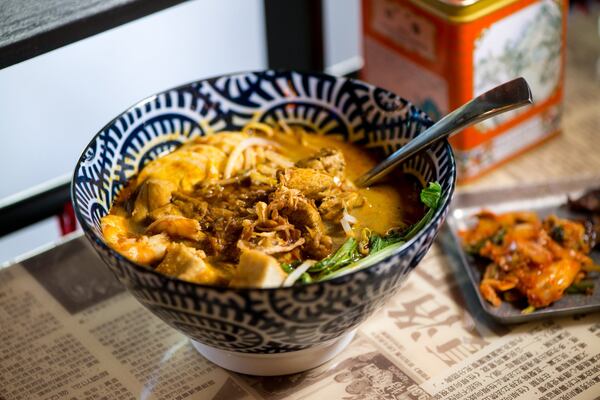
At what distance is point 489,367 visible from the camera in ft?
4.51

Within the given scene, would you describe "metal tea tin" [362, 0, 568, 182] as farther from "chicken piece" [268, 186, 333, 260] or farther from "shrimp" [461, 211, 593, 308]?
"chicken piece" [268, 186, 333, 260]

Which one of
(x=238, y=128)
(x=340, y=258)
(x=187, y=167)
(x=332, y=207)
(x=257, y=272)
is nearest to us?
(x=257, y=272)

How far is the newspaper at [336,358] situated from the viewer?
4.42 ft

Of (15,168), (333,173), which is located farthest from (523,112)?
(15,168)

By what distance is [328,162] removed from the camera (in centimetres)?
145

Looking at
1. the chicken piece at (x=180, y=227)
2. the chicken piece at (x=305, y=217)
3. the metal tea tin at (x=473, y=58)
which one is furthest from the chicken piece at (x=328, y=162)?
the metal tea tin at (x=473, y=58)

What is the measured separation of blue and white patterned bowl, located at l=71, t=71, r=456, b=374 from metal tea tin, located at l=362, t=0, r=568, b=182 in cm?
22

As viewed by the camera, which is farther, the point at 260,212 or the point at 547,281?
the point at 547,281

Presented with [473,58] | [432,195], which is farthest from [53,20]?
[473,58]

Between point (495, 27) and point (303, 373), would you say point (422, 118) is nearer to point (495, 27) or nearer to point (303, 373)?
point (495, 27)

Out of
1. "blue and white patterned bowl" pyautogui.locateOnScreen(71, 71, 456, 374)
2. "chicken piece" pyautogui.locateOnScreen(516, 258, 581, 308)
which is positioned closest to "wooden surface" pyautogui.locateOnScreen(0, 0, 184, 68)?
"blue and white patterned bowl" pyautogui.locateOnScreen(71, 71, 456, 374)

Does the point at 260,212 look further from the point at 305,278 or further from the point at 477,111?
the point at 477,111

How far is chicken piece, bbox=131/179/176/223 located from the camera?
1.40 meters

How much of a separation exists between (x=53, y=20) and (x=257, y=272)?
0.59 m
